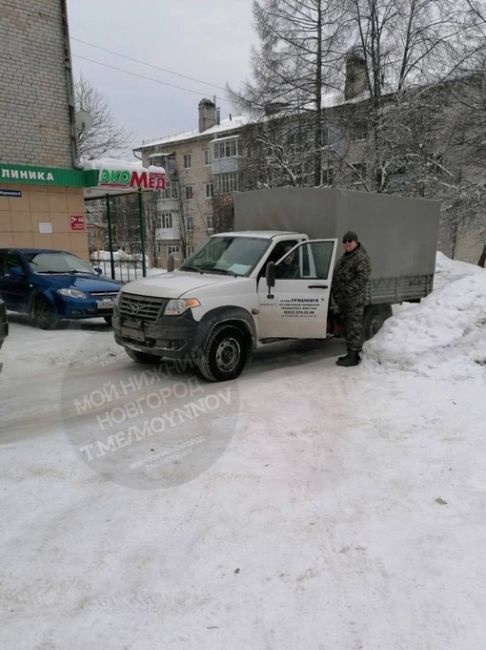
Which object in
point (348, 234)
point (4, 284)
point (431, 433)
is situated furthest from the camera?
point (4, 284)

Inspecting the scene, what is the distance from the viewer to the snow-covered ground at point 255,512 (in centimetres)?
247

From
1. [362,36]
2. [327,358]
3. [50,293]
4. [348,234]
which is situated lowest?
[327,358]

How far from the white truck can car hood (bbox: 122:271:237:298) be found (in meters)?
0.01

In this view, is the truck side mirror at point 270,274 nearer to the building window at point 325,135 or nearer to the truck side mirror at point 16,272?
the truck side mirror at point 16,272

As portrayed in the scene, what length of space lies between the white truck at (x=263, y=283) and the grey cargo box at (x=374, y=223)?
16mm

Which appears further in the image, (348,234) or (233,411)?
(348,234)

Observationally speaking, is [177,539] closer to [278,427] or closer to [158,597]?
[158,597]

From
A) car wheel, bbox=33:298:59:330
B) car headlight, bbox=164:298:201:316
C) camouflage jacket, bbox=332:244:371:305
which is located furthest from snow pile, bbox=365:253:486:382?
car wheel, bbox=33:298:59:330

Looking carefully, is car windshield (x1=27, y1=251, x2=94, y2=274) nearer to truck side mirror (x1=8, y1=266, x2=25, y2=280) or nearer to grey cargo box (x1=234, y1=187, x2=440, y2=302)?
truck side mirror (x1=8, y1=266, x2=25, y2=280)

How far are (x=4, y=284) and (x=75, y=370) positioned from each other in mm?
4296

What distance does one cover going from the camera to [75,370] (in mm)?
7297

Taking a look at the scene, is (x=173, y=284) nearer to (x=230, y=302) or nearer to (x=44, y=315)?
(x=230, y=302)

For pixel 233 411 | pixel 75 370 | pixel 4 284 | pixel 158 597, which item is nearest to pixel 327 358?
pixel 233 411

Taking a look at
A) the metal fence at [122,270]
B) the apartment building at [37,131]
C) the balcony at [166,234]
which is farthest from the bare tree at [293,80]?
the balcony at [166,234]
